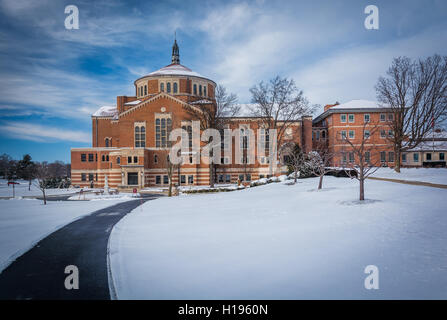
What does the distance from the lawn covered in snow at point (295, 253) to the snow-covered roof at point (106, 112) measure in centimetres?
4815

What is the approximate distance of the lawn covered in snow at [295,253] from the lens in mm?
6090

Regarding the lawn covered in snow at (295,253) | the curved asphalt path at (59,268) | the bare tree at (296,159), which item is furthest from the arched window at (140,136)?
the lawn covered in snow at (295,253)

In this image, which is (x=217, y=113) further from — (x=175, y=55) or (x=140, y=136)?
(x=175, y=55)

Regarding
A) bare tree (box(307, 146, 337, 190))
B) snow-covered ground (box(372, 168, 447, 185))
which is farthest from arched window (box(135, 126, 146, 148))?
snow-covered ground (box(372, 168, 447, 185))

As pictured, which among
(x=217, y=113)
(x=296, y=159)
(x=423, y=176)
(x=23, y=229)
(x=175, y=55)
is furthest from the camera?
(x=175, y=55)

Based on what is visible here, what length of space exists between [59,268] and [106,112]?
53957 millimetres

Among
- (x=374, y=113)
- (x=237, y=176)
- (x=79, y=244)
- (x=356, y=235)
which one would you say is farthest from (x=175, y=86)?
(x=356, y=235)

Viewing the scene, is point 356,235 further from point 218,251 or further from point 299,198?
point 299,198

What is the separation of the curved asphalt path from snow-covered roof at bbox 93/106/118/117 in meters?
47.2

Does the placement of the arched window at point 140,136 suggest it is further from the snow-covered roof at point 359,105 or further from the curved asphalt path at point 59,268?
the snow-covered roof at point 359,105

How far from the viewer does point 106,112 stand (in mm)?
56219

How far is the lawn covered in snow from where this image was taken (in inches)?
240

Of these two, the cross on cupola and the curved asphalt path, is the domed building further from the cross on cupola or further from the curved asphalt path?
the curved asphalt path

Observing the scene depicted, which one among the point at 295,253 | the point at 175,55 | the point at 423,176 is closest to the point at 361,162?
the point at 295,253
